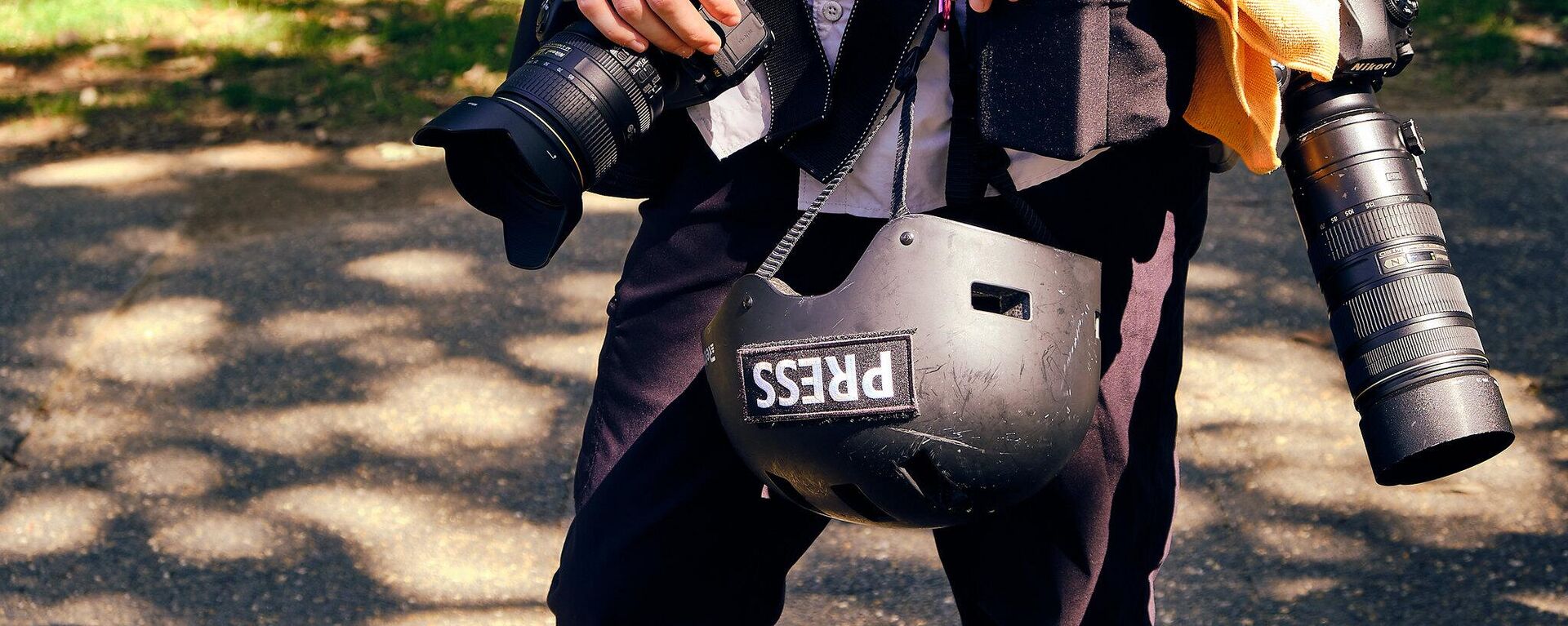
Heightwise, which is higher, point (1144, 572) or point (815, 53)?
point (815, 53)

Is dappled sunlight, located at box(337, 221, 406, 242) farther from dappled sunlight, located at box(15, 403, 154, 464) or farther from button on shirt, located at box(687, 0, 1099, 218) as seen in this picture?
button on shirt, located at box(687, 0, 1099, 218)

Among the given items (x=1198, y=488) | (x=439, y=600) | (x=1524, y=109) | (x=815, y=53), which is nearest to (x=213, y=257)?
(x=439, y=600)

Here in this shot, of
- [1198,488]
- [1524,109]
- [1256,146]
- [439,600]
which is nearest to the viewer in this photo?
[1256,146]

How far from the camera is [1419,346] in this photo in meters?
1.34

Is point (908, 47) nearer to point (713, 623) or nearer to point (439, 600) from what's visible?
point (713, 623)

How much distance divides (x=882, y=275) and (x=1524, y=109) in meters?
3.92

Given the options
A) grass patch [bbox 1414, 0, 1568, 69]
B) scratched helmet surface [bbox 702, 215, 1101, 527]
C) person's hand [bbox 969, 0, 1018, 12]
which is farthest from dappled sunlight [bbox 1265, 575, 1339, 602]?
grass patch [bbox 1414, 0, 1568, 69]

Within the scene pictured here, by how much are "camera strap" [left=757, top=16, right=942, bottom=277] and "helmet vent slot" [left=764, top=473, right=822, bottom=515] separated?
209 millimetres

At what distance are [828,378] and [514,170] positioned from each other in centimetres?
41

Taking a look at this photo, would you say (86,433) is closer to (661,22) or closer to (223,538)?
(223,538)

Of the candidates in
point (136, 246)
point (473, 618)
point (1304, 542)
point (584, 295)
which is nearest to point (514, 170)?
point (473, 618)

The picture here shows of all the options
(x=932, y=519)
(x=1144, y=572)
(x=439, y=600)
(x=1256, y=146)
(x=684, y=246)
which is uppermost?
(x=1256, y=146)

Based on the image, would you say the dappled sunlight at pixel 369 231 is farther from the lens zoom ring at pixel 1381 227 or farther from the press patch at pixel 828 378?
the lens zoom ring at pixel 1381 227

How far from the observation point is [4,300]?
12.0 feet
